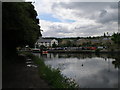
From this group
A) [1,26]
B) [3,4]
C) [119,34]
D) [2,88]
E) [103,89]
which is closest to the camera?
[2,88]

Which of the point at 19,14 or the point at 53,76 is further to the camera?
the point at 53,76

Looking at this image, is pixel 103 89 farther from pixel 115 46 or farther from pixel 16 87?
pixel 115 46

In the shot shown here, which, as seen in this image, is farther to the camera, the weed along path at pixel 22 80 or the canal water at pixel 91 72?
the canal water at pixel 91 72

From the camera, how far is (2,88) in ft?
32.4

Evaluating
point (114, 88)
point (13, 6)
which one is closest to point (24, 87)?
point (13, 6)

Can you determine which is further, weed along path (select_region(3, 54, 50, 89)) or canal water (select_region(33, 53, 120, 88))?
canal water (select_region(33, 53, 120, 88))

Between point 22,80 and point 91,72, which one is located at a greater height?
point 22,80

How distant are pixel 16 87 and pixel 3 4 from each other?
5.04 m

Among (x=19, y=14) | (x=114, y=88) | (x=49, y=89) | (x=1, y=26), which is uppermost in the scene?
(x=19, y=14)

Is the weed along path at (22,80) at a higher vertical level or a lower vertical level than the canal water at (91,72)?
higher

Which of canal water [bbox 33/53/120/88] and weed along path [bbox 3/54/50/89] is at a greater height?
weed along path [bbox 3/54/50/89]

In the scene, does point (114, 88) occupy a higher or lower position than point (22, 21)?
lower

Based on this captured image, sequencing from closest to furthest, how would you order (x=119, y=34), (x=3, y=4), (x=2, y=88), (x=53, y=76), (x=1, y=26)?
1. (x=2, y=88)
2. (x=3, y=4)
3. (x=1, y=26)
4. (x=53, y=76)
5. (x=119, y=34)

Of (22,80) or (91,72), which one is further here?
(91,72)
